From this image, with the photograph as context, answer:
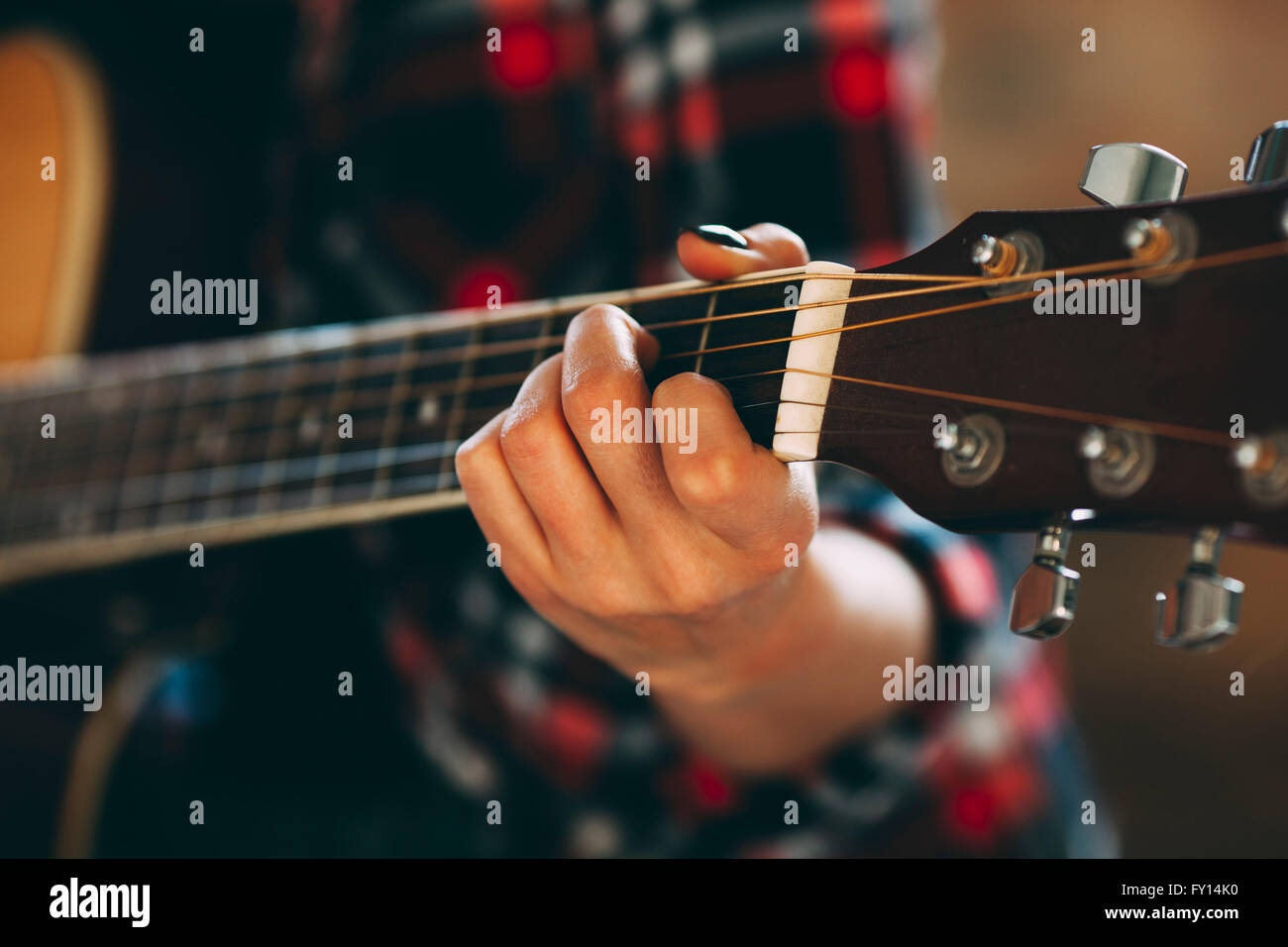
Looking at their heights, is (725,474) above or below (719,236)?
below

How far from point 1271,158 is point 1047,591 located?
0.16 metres

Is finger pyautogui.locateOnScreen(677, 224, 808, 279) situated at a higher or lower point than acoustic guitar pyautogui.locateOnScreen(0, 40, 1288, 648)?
higher

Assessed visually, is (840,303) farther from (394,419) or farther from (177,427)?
(177,427)

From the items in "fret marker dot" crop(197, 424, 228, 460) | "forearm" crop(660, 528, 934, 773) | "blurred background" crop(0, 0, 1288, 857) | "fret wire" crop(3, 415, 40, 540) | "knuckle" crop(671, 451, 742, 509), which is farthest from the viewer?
"blurred background" crop(0, 0, 1288, 857)

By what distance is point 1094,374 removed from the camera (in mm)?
347

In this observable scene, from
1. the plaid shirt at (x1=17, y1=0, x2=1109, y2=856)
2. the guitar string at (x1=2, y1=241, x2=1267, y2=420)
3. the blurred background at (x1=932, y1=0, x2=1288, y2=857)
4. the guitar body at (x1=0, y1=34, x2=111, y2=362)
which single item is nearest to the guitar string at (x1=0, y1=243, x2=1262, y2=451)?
the guitar string at (x1=2, y1=241, x2=1267, y2=420)

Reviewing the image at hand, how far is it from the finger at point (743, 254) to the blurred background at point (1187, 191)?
0.76 meters

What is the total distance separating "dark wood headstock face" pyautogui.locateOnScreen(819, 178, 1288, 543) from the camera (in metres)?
0.31

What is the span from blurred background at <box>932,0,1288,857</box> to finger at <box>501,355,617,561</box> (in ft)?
2.71

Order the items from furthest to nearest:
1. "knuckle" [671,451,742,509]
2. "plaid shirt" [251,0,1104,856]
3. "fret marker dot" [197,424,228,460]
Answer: "fret marker dot" [197,424,228,460] → "plaid shirt" [251,0,1104,856] → "knuckle" [671,451,742,509]

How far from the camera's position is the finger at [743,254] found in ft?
1.50

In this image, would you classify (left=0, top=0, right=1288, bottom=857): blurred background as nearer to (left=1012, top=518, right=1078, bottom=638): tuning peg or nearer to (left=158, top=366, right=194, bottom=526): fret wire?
(left=158, top=366, right=194, bottom=526): fret wire

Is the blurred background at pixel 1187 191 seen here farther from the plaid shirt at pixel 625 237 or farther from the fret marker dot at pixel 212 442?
the fret marker dot at pixel 212 442

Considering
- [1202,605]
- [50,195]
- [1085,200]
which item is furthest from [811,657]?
[50,195]
